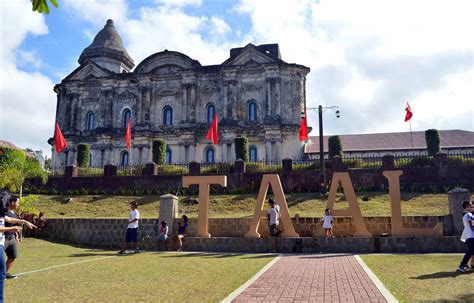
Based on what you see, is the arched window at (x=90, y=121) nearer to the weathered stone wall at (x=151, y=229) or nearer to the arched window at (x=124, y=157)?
the arched window at (x=124, y=157)

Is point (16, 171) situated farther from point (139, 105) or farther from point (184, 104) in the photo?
point (139, 105)

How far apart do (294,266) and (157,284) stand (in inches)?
144

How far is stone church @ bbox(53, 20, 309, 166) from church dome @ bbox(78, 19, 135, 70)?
3.31 m

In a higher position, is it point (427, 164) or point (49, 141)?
point (49, 141)

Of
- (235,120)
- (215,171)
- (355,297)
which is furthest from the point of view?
(235,120)

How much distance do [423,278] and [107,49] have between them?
4250 cm

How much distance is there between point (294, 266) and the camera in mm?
9633

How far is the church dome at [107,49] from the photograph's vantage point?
4388 centimetres

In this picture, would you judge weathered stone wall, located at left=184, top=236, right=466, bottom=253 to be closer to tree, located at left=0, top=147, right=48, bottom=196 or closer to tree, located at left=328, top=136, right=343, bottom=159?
tree, located at left=0, top=147, right=48, bottom=196

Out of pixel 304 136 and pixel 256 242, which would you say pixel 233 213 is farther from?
pixel 304 136

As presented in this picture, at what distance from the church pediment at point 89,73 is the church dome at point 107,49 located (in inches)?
83.2

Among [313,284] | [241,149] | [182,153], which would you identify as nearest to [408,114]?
[241,149]

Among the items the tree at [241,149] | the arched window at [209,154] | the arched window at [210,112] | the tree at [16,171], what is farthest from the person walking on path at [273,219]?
the arched window at [210,112]

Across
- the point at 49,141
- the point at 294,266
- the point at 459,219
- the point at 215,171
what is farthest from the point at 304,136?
the point at 49,141
